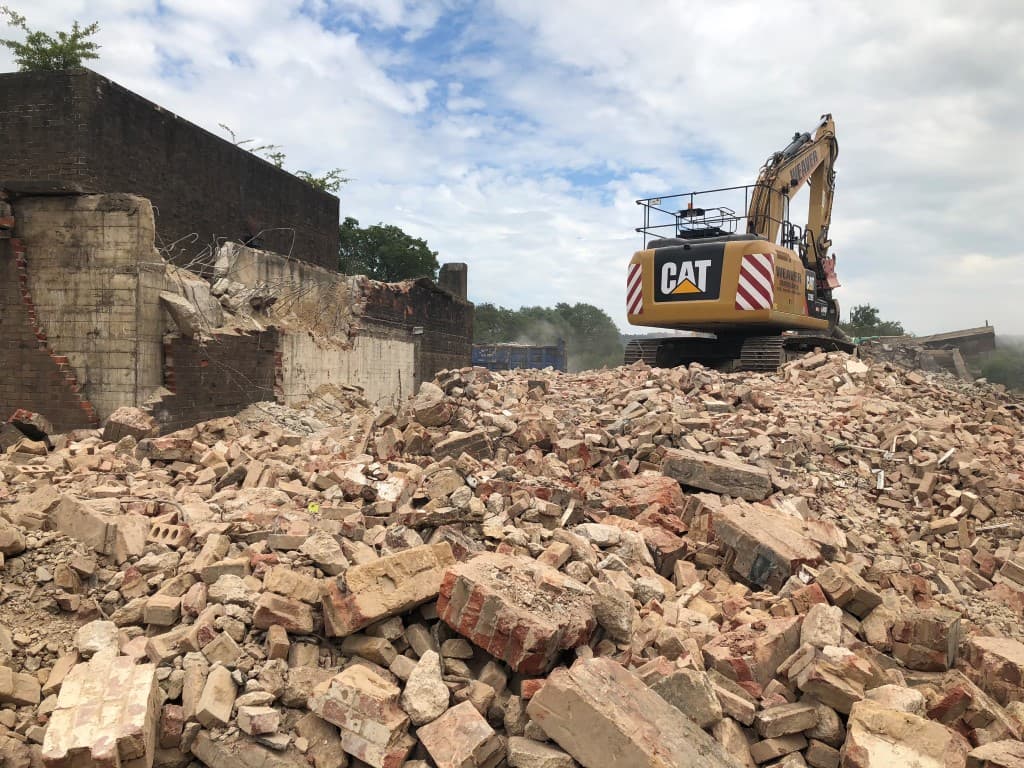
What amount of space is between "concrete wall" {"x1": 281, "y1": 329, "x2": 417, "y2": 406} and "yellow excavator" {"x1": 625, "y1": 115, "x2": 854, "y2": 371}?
4.27 metres

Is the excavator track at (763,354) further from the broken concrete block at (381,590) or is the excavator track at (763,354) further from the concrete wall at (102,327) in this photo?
the broken concrete block at (381,590)

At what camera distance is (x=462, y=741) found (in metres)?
3.03

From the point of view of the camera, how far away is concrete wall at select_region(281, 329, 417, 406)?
10125mm

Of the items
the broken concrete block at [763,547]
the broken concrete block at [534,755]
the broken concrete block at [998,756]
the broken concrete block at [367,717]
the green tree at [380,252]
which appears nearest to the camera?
the broken concrete block at [998,756]

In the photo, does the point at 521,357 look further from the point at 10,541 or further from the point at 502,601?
the point at 502,601

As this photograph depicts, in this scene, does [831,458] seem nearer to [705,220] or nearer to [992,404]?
[992,404]

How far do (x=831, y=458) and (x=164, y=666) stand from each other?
20.3ft

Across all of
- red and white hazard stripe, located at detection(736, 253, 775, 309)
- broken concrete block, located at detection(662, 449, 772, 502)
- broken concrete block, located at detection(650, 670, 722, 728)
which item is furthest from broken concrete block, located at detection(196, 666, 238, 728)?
red and white hazard stripe, located at detection(736, 253, 775, 309)

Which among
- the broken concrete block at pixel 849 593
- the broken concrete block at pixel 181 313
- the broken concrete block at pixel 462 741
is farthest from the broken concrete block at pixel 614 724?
the broken concrete block at pixel 181 313

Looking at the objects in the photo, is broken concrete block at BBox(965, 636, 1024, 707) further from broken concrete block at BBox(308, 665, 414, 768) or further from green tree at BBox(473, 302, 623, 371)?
green tree at BBox(473, 302, 623, 371)

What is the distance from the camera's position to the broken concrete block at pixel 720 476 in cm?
596

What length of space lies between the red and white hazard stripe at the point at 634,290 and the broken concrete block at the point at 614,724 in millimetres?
9104

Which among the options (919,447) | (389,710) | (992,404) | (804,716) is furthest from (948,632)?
(992,404)

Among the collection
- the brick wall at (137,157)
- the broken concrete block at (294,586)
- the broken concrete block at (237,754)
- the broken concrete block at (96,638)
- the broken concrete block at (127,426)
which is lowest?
the broken concrete block at (237,754)
